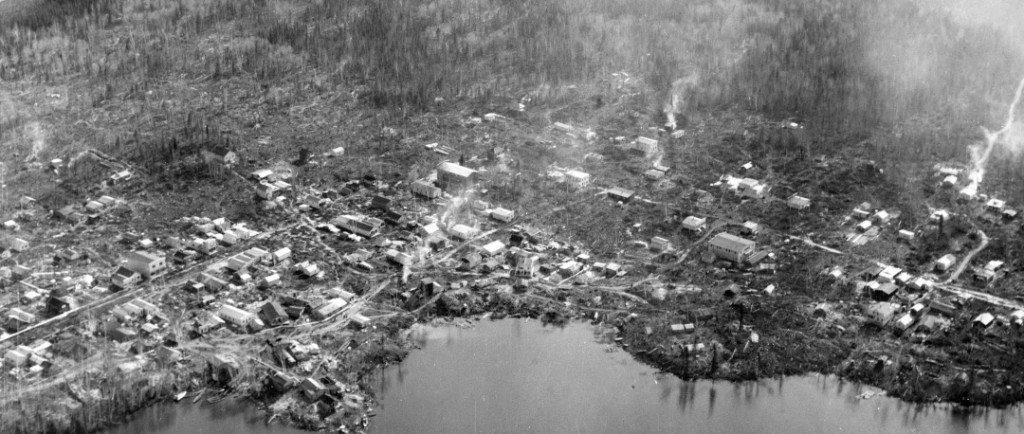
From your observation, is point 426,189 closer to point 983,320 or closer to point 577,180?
point 577,180

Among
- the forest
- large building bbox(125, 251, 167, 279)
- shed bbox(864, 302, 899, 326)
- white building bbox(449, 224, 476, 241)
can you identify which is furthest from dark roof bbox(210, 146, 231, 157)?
shed bbox(864, 302, 899, 326)

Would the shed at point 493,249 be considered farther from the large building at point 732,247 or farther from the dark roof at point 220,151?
the dark roof at point 220,151

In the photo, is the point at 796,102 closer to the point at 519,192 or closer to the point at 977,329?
the point at 519,192

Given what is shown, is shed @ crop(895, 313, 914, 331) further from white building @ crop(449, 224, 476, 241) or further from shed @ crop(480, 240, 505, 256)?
white building @ crop(449, 224, 476, 241)

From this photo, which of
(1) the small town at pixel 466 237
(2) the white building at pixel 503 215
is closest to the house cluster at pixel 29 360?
(1) the small town at pixel 466 237

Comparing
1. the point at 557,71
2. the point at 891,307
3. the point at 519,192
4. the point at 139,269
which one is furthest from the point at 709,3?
the point at 139,269
